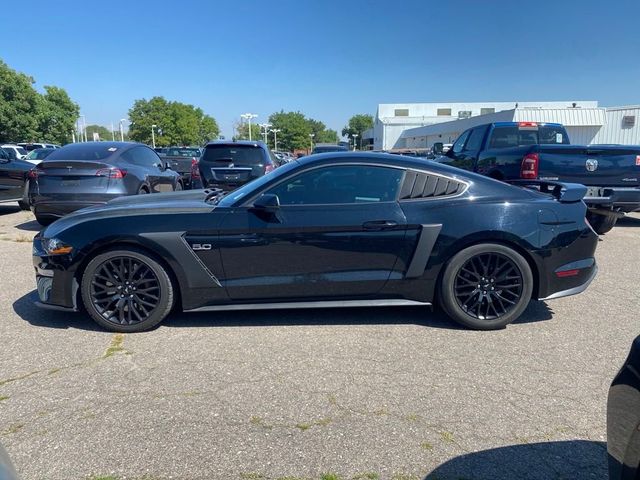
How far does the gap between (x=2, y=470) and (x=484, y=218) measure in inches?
141

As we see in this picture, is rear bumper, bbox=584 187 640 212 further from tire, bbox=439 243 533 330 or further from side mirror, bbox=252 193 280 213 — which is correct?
side mirror, bbox=252 193 280 213

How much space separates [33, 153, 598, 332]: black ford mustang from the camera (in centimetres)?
388

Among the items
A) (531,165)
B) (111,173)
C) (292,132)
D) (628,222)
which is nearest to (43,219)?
(111,173)

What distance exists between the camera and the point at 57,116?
4750 cm

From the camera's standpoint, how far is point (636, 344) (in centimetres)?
160

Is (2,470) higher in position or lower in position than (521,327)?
higher

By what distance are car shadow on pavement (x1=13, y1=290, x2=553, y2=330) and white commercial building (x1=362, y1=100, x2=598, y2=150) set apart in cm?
6385

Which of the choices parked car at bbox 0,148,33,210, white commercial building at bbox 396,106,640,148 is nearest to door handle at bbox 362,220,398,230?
parked car at bbox 0,148,33,210

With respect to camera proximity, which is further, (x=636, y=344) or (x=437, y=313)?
(x=437, y=313)

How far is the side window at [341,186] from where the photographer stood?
4.04m

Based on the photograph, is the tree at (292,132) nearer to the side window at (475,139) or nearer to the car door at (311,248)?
the side window at (475,139)

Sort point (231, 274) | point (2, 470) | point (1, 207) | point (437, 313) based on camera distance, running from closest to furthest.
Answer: point (2, 470), point (231, 274), point (437, 313), point (1, 207)

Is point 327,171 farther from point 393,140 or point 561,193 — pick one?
point 393,140

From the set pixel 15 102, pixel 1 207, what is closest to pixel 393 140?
pixel 15 102
